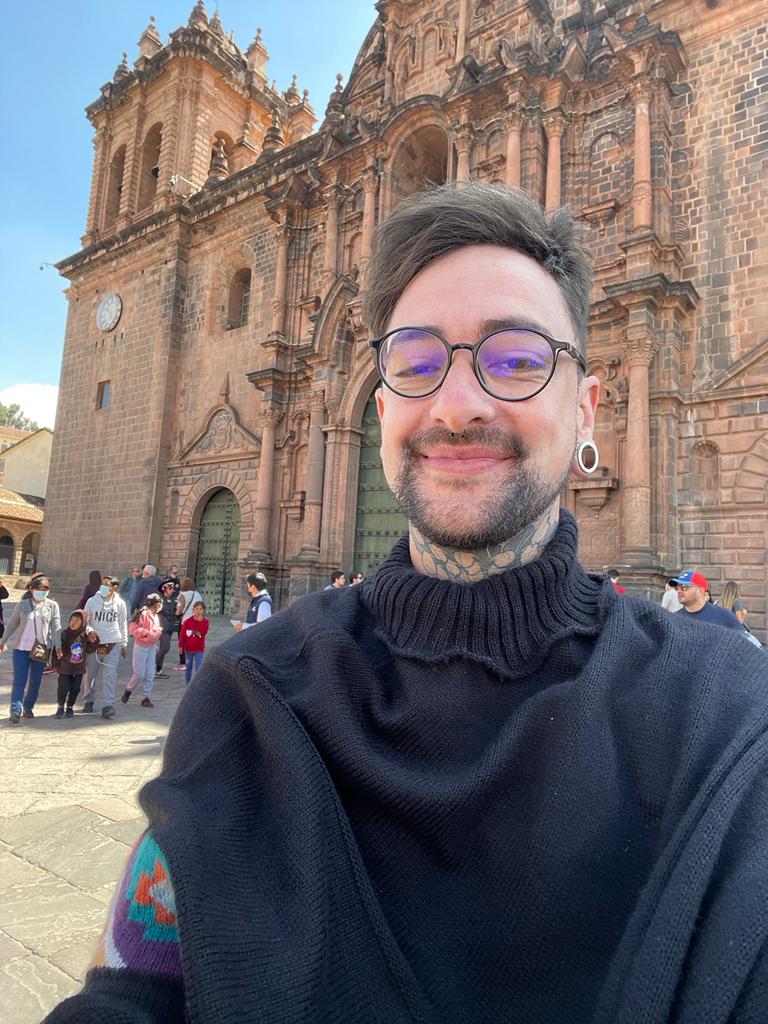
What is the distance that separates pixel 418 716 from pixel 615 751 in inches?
12.0

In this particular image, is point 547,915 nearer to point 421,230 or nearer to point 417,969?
point 417,969

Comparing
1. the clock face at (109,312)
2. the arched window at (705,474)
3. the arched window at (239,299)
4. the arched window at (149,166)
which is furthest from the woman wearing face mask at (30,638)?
the arched window at (149,166)

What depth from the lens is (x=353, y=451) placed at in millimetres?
12922

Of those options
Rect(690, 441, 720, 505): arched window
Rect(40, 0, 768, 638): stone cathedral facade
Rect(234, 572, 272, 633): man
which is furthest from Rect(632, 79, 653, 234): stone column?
Rect(234, 572, 272, 633): man

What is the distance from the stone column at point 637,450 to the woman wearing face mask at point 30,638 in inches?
283

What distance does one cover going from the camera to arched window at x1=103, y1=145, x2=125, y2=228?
20109 millimetres

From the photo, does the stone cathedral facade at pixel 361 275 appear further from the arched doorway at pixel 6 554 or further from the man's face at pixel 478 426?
the arched doorway at pixel 6 554

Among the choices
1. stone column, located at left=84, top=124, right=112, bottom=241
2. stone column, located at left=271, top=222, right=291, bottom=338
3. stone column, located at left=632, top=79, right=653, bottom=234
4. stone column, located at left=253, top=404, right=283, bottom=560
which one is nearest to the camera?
stone column, located at left=632, top=79, right=653, bottom=234

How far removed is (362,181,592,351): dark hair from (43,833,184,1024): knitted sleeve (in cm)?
121

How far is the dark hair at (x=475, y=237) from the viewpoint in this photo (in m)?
1.35

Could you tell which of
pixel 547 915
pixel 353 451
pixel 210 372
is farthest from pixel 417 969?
pixel 210 372

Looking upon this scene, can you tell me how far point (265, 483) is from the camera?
1373cm

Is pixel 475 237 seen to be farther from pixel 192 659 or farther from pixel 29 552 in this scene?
pixel 29 552

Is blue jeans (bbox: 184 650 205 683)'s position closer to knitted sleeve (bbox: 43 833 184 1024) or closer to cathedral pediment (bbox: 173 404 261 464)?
knitted sleeve (bbox: 43 833 184 1024)
